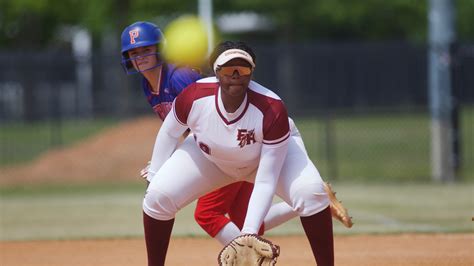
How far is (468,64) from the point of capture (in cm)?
2078

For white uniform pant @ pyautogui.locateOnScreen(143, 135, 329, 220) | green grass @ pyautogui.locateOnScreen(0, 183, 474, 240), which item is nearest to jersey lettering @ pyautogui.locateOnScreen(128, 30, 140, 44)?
white uniform pant @ pyautogui.locateOnScreen(143, 135, 329, 220)

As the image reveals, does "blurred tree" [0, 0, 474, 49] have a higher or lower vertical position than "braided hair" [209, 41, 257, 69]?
lower

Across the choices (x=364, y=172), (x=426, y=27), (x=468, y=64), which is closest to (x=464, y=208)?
(x=364, y=172)

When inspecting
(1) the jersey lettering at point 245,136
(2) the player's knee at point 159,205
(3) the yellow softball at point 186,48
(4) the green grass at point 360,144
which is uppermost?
(3) the yellow softball at point 186,48

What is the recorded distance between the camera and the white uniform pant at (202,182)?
19.7 ft

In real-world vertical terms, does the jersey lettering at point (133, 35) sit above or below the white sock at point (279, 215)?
above

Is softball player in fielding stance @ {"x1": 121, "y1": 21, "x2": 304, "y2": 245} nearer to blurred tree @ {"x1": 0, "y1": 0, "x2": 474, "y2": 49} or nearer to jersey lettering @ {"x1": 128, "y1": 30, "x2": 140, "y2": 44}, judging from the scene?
jersey lettering @ {"x1": 128, "y1": 30, "x2": 140, "y2": 44}

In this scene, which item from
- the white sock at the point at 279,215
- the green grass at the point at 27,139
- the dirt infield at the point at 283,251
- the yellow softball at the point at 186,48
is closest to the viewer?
the white sock at the point at 279,215

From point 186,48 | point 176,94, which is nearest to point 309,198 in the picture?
point 176,94

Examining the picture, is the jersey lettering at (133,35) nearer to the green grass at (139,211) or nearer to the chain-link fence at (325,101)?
the green grass at (139,211)

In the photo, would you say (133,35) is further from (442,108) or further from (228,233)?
(442,108)

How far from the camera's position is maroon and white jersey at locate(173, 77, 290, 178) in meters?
5.96

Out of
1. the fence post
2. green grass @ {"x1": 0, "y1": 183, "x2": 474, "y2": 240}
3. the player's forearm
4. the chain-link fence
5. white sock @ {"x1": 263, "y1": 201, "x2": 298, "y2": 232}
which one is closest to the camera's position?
the player's forearm

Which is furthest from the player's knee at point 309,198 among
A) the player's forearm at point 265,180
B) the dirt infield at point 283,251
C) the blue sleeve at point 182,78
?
the dirt infield at point 283,251
